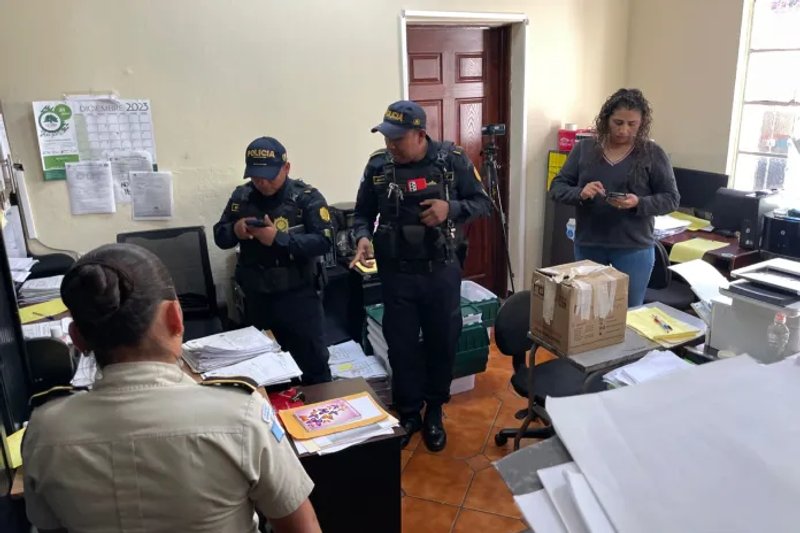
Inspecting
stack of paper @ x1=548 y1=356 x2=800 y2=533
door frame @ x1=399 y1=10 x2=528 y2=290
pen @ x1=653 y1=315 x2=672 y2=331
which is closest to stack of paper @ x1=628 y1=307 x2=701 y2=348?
pen @ x1=653 y1=315 x2=672 y2=331

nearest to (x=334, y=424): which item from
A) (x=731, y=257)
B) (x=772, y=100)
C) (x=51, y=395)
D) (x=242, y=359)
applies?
(x=242, y=359)

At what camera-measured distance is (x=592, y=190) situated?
286 centimetres

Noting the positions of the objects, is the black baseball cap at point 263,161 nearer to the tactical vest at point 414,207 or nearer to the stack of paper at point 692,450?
the tactical vest at point 414,207

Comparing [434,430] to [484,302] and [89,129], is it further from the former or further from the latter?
[89,129]

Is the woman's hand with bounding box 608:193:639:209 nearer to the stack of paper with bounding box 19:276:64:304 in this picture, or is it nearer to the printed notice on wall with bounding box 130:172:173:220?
the printed notice on wall with bounding box 130:172:173:220

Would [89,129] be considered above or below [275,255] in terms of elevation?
above

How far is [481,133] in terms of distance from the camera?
4.37 m

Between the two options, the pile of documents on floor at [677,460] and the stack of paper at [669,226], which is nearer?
the pile of documents on floor at [677,460]

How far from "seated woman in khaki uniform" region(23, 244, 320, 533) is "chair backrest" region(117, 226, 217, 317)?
2.28 metres

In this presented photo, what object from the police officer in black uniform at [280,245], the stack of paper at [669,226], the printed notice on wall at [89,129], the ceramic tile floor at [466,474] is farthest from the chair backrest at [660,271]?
the printed notice on wall at [89,129]

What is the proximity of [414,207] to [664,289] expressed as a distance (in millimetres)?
1751

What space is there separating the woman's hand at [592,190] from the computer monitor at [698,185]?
1.59 m

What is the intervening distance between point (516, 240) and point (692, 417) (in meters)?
3.48

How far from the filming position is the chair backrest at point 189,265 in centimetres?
329
